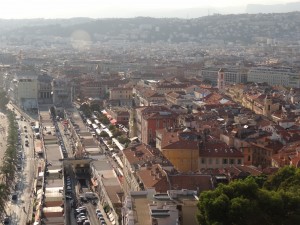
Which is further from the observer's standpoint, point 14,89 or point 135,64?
point 135,64

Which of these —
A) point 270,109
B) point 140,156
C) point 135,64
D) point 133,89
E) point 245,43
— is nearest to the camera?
point 140,156

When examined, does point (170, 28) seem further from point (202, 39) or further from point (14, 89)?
point (14, 89)

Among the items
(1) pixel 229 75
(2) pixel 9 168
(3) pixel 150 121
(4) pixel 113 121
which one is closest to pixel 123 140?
(3) pixel 150 121

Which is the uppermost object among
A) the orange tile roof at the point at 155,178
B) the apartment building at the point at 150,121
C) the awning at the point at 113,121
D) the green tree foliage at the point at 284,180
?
the green tree foliage at the point at 284,180

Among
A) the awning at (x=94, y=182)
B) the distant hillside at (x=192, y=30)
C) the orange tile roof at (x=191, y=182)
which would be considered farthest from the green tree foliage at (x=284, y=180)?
the distant hillside at (x=192, y=30)

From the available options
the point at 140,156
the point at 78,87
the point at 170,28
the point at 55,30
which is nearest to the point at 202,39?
the point at 170,28

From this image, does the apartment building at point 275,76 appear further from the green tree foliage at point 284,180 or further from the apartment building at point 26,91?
the green tree foliage at point 284,180
